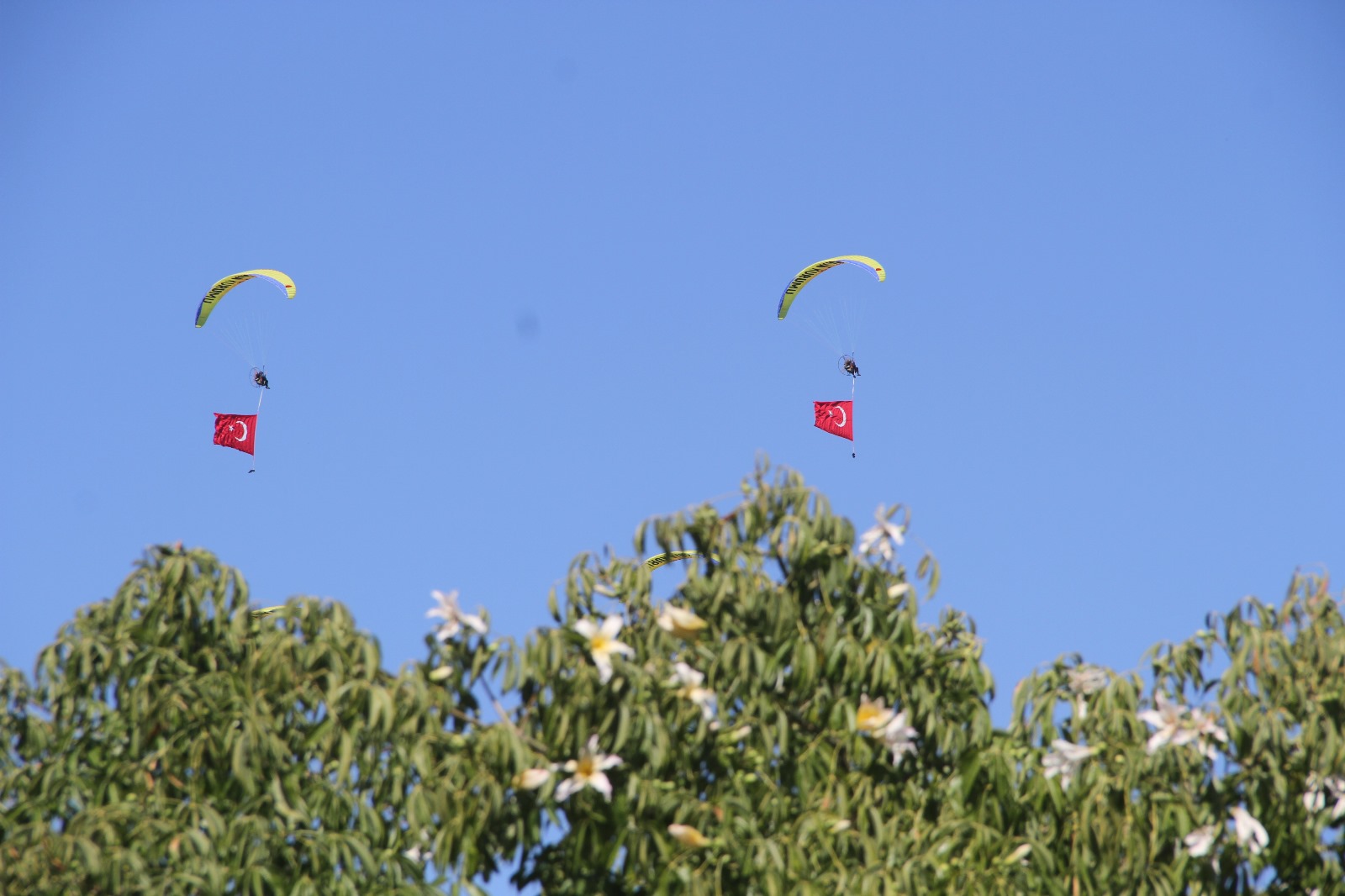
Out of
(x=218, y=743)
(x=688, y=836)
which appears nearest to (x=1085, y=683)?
(x=688, y=836)

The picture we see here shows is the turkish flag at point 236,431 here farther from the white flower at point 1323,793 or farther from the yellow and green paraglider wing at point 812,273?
the white flower at point 1323,793

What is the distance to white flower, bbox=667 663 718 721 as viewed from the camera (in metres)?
6.15

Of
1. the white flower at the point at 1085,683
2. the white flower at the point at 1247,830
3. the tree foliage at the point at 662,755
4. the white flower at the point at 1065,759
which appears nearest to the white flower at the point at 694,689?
the tree foliage at the point at 662,755

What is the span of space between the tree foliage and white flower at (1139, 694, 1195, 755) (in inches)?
0.5

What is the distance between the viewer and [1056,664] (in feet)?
22.0

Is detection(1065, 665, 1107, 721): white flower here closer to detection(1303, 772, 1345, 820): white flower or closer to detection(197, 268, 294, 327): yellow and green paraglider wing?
detection(1303, 772, 1345, 820): white flower

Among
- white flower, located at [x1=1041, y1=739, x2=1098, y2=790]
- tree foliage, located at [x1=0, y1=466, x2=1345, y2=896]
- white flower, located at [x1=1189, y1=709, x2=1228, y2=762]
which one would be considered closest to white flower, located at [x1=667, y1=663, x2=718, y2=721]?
tree foliage, located at [x1=0, y1=466, x2=1345, y2=896]

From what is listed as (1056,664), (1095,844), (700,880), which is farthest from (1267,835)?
(700,880)

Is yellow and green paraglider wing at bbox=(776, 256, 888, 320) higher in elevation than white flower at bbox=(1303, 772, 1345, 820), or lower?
higher

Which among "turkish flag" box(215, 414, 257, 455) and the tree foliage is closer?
the tree foliage

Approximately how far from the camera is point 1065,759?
248 inches

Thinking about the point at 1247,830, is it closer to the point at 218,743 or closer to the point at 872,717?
the point at 872,717

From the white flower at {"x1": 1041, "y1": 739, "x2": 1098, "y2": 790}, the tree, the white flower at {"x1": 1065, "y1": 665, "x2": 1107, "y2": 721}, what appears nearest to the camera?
the tree

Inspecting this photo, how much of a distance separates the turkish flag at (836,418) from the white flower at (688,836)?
24024 millimetres
